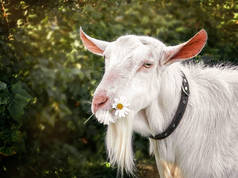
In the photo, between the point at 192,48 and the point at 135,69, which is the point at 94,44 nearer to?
the point at 135,69

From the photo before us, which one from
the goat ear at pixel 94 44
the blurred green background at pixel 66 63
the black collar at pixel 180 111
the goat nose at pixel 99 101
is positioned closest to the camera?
the goat nose at pixel 99 101

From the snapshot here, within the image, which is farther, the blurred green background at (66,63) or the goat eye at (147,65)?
the blurred green background at (66,63)

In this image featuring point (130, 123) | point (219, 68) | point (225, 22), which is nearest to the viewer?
point (130, 123)

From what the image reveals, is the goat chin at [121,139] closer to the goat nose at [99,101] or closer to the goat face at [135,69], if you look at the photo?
the goat face at [135,69]

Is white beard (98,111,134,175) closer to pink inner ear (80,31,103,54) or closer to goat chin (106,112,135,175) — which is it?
goat chin (106,112,135,175)

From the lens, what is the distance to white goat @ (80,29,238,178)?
200 cm

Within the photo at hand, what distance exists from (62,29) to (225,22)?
84.8 inches

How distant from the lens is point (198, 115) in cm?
225

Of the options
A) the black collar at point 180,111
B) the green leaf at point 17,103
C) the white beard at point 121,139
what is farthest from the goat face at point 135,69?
the green leaf at point 17,103

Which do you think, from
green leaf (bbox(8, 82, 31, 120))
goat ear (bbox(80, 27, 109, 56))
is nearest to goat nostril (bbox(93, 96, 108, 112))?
goat ear (bbox(80, 27, 109, 56))

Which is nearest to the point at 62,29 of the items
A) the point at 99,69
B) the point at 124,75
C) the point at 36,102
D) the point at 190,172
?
the point at 99,69

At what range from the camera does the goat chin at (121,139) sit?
207 cm

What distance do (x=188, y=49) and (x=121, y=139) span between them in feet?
2.73

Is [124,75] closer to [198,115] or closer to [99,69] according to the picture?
[198,115]
